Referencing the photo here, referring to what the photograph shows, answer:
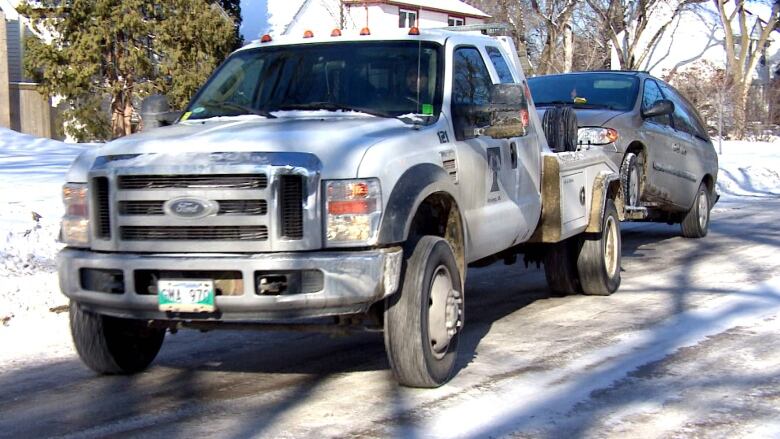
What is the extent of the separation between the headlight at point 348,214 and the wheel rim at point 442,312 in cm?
65

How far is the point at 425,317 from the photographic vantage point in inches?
221

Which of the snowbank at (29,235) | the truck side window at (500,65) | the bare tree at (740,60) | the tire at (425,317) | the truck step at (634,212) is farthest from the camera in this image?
the bare tree at (740,60)

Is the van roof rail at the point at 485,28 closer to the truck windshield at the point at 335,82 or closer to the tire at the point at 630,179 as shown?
the truck windshield at the point at 335,82

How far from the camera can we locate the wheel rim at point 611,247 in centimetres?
900

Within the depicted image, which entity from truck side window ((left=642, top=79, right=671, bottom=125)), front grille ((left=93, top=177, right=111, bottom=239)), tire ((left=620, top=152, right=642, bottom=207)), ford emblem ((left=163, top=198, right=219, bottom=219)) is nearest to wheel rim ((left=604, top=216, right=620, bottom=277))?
tire ((left=620, top=152, right=642, bottom=207))

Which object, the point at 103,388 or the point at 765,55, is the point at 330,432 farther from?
the point at 765,55

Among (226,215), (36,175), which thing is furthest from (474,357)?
(36,175)

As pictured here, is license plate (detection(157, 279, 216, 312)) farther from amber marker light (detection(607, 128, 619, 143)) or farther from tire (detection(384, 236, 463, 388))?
amber marker light (detection(607, 128, 619, 143))

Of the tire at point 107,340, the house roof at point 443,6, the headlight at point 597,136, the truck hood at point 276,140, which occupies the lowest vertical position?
the tire at point 107,340

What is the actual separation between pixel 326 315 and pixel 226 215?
710 mm

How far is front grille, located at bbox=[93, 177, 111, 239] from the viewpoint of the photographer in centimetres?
555

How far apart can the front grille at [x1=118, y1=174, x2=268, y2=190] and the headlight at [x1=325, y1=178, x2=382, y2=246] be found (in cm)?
35

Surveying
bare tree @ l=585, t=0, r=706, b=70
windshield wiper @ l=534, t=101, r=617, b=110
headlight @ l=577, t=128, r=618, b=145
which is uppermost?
bare tree @ l=585, t=0, r=706, b=70

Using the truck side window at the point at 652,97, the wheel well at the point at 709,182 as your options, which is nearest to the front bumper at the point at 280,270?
the truck side window at the point at 652,97
